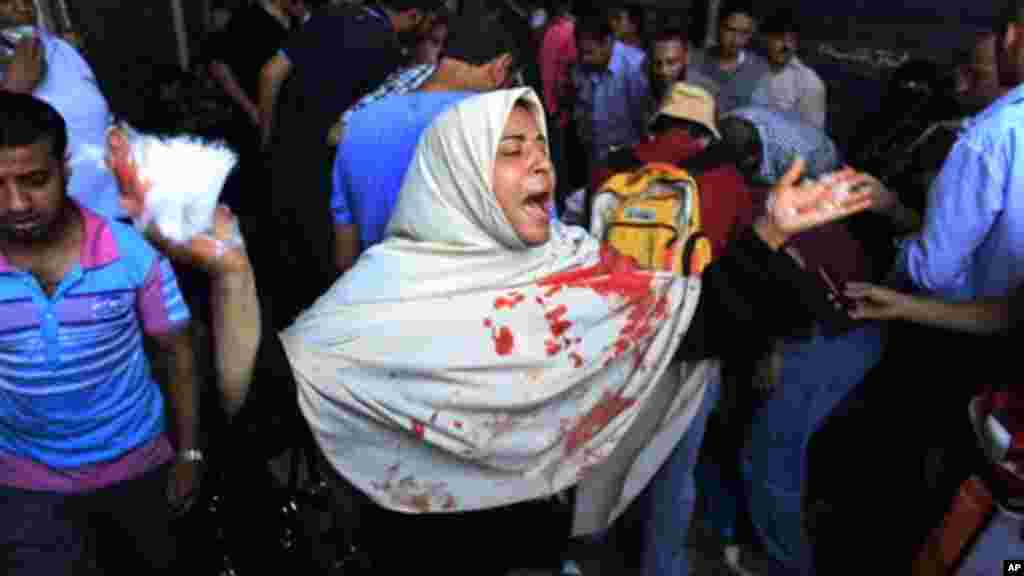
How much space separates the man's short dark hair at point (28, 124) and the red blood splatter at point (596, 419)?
1.32 m

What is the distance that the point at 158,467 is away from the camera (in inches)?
79.0

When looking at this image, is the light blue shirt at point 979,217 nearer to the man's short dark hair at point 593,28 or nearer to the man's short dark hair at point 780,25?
the man's short dark hair at point 593,28

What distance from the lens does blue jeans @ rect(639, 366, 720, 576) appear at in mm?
2256

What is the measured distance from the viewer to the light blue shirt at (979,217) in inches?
77.2

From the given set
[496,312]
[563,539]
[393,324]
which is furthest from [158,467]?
[563,539]

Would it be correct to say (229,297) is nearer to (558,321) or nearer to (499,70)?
(558,321)

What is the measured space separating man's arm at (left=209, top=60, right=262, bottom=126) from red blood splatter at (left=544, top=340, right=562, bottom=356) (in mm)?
3181

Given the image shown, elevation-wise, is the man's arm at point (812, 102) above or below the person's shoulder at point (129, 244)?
below

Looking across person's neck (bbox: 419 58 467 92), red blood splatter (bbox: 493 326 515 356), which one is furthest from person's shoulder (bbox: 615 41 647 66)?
red blood splatter (bbox: 493 326 515 356)

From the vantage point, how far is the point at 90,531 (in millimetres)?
1927

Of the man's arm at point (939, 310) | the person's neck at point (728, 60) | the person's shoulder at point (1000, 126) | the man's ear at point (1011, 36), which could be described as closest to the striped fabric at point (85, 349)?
the man's arm at point (939, 310)

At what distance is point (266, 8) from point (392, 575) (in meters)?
3.37

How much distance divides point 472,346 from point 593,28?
10.5ft

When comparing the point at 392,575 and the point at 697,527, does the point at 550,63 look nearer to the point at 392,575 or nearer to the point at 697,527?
the point at 697,527
